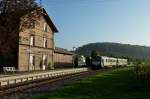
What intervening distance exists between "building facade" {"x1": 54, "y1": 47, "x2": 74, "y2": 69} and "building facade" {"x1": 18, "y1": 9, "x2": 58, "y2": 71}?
21.8 ft

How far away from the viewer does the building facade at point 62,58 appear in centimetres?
7757

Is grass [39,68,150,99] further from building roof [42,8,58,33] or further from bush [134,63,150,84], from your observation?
building roof [42,8,58,33]

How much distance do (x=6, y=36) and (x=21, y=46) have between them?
1856cm

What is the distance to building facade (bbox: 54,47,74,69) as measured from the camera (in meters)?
77.6

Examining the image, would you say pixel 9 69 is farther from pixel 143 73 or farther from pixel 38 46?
pixel 143 73

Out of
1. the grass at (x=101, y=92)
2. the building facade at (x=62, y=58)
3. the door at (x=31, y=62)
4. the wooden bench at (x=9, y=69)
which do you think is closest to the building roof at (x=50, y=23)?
the building facade at (x=62, y=58)

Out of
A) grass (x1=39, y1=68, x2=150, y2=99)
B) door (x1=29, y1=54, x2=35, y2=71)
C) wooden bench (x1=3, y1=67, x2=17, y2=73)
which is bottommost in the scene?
grass (x1=39, y1=68, x2=150, y2=99)

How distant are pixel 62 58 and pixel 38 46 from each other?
58.9 feet

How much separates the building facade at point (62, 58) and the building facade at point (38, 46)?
21.8ft

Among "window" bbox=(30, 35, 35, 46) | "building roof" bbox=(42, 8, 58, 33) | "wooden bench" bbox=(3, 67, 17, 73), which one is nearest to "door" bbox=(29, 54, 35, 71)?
"window" bbox=(30, 35, 35, 46)

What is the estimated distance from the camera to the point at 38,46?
6444cm

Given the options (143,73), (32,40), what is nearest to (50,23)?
(32,40)

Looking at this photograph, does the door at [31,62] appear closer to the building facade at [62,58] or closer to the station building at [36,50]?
the station building at [36,50]

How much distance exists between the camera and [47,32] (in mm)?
68750
